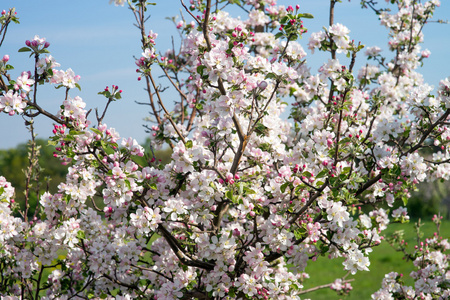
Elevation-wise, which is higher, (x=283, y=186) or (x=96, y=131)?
(x=96, y=131)

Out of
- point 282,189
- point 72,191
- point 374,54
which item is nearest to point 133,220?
point 72,191

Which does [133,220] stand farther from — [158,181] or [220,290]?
[220,290]

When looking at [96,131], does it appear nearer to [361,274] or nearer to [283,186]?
[283,186]

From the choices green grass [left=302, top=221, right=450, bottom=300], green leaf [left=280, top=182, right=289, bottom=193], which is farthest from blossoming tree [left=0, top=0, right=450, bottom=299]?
green grass [left=302, top=221, right=450, bottom=300]

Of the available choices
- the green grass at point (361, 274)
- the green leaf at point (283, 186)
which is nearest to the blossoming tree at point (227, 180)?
the green leaf at point (283, 186)

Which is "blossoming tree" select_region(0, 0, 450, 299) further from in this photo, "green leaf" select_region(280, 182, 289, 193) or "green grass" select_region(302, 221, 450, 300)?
"green grass" select_region(302, 221, 450, 300)

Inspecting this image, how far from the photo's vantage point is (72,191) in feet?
12.2

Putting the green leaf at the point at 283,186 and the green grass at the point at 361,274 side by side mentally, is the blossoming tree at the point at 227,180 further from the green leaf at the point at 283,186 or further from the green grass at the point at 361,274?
the green grass at the point at 361,274

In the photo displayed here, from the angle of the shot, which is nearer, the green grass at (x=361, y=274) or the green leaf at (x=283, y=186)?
the green leaf at (x=283, y=186)

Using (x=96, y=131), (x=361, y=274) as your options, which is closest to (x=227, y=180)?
(x=96, y=131)

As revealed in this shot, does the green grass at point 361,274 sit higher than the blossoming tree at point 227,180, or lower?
higher

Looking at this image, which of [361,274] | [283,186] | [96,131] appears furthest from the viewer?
[361,274]

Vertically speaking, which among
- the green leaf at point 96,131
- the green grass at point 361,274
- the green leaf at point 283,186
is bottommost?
the green leaf at point 283,186

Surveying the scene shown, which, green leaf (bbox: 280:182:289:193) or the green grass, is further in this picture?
the green grass
